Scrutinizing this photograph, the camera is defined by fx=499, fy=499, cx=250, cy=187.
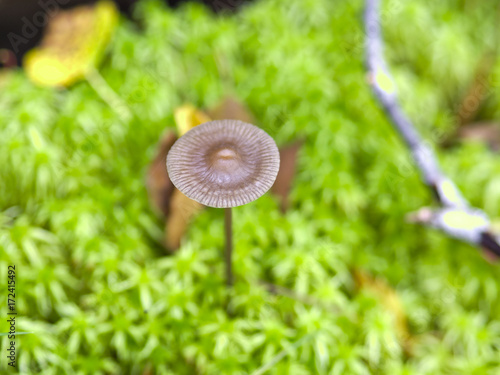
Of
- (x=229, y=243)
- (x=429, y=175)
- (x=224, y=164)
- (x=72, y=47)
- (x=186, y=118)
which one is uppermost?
(x=429, y=175)

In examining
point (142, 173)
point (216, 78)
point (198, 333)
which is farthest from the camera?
point (216, 78)

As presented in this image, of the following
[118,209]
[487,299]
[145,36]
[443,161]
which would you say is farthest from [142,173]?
[487,299]

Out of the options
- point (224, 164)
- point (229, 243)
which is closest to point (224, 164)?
point (224, 164)

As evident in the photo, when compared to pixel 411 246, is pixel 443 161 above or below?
above

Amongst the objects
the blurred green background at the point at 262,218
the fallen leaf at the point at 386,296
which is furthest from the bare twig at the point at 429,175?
the fallen leaf at the point at 386,296

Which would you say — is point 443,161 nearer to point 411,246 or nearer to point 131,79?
point 411,246

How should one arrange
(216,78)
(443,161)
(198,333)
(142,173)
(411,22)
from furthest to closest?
(411,22) → (216,78) → (443,161) → (142,173) → (198,333)

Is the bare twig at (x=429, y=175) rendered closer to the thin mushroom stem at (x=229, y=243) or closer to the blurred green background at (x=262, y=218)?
the blurred green background at (x=262, y=218)

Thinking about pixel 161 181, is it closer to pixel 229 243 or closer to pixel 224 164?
pixel 229 243
